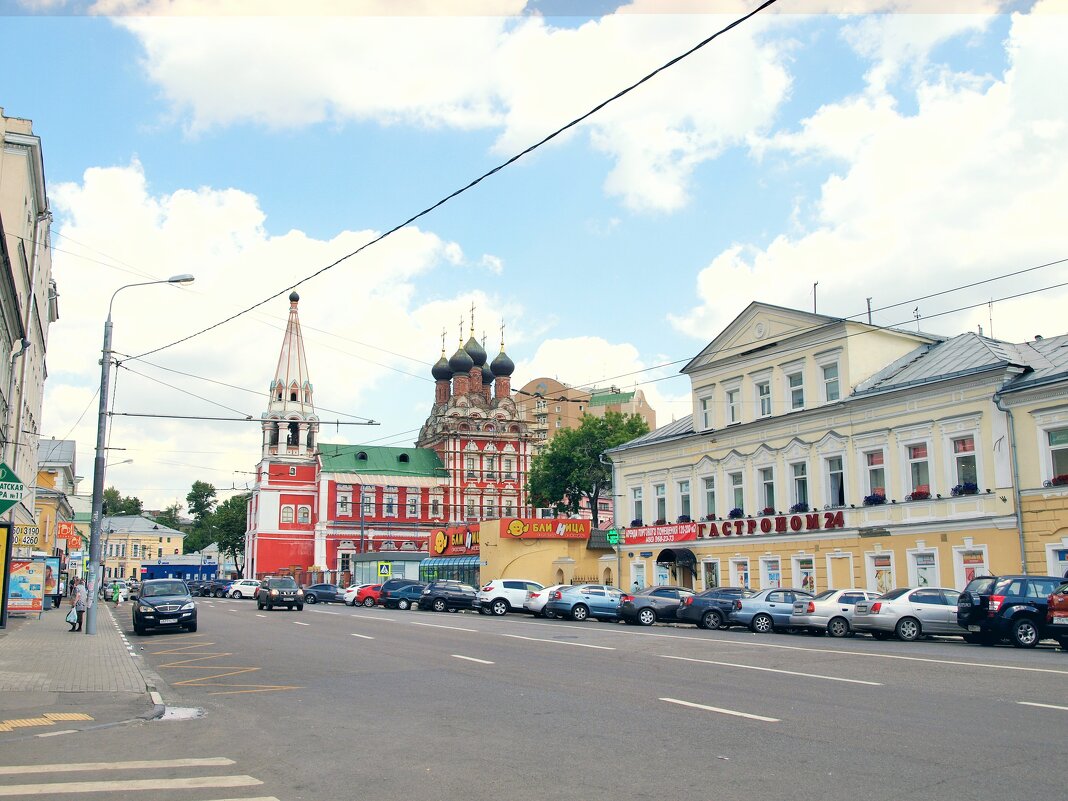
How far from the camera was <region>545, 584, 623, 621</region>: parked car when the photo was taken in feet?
124

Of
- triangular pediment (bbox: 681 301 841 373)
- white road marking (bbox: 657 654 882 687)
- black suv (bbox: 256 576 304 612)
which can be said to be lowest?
white road marking (bbox: 657 654 882 687)

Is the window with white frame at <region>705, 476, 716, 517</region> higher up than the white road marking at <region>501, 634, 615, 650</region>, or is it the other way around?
the window with white frame at <region>705, 476, 716, 517</region>

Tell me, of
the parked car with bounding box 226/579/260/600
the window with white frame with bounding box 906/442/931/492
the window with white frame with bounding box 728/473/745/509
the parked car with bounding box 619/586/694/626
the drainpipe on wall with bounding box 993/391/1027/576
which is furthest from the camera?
the parked car with bounding box 226/579/260/600

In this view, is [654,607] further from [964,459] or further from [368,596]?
[368,596]

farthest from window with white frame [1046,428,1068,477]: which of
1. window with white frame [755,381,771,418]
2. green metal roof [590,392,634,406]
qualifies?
green metal roof [590,392,634,406]

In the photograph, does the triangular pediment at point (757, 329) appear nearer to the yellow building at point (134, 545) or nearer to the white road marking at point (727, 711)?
the white road marking at point (727, 711)

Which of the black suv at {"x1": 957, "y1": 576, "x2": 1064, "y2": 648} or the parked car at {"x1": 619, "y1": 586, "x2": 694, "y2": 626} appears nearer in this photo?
the black suv at {"x1": 957, "y1": 576, "x2": 1064, "y2": 648}

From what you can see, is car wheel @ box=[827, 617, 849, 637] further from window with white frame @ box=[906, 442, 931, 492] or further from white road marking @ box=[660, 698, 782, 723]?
white road marking @ box=[660, 698, 782, 723]

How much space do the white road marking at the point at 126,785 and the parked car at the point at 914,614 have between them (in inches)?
840

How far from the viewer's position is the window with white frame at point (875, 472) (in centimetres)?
3591

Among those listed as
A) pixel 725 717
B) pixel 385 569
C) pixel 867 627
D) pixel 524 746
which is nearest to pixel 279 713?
pixel 524 746

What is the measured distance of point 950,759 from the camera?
29.3ft

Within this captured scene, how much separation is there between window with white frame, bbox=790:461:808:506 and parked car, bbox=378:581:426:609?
65.7 ft

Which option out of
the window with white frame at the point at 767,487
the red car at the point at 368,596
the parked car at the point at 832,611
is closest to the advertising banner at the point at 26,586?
the red car at the point at 368,596
